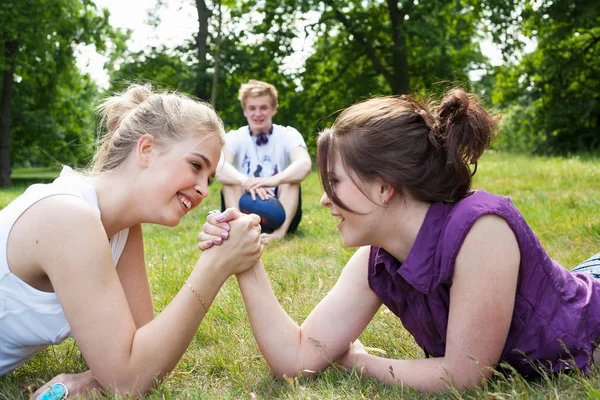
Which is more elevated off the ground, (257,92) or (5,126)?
(257,92)

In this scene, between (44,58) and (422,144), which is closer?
(422,144)

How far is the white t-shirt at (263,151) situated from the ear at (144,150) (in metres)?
4.87

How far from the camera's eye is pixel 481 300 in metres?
2.13

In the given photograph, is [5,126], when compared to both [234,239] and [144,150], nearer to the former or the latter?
[144,150]

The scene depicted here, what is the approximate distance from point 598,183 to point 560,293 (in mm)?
8009

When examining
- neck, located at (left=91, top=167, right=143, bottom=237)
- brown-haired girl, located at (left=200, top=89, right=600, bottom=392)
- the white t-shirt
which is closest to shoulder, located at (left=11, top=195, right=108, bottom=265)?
neck, located at (left=91, top=167, right=143, bottom=237)

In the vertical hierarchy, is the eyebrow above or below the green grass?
above

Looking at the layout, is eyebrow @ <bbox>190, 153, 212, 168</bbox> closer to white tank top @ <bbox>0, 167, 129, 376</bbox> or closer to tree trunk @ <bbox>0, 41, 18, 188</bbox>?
white tank top @ <bbox>0, 167, 129, 376</bbox>

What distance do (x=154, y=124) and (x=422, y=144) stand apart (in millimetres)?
1197

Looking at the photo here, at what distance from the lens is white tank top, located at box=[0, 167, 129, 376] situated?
249 centimetres

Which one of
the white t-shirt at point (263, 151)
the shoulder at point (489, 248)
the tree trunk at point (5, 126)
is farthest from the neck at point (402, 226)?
the tree trunk at point (5, 126)

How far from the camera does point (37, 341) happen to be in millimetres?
2596

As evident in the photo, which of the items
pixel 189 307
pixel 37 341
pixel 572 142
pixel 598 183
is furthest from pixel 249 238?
pixel 572 142

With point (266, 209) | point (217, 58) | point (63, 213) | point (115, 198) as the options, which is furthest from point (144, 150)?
point (217, 58)
